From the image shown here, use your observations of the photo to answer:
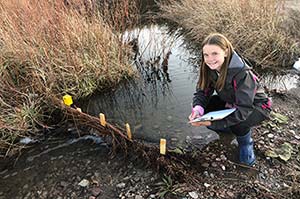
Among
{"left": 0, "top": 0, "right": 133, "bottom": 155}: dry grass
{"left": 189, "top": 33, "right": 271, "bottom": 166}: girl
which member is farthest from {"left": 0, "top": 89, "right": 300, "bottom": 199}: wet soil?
{"left": 0, "top": 0, "right": 133, "bottom": 155}: dry grass

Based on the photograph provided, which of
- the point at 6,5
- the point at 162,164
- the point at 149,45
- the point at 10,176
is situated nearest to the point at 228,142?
the point at 162,164

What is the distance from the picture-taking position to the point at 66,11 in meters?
4.20

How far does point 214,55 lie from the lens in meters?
2.42

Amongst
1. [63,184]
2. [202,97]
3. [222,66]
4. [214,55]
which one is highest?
[214,55]

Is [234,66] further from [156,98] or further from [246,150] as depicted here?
[156,98]

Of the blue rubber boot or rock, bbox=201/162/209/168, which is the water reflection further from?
the blue rubber boot

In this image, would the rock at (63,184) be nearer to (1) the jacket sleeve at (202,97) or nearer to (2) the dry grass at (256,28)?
(1) the jacket sleeve at (202,97)

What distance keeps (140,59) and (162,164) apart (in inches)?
103

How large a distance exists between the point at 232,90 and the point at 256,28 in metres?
2.79

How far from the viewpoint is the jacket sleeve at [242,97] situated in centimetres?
242

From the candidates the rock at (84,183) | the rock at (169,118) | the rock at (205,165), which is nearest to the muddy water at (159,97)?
the rock at (169,118)

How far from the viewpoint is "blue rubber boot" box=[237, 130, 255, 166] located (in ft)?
8.84

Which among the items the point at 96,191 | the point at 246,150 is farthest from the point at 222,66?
the point at 96,191

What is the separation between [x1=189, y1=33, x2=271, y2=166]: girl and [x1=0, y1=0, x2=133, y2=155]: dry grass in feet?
6.07
